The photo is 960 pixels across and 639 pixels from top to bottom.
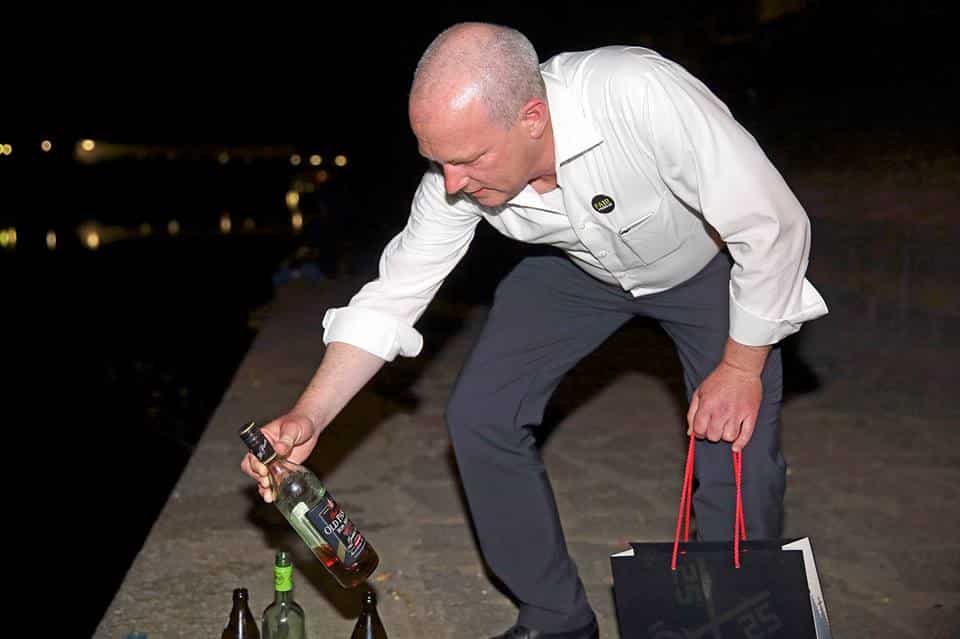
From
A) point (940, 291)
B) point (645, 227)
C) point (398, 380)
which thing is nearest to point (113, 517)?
point (398, 380)

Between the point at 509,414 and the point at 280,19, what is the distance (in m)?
33.9

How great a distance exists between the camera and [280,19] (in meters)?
34.8

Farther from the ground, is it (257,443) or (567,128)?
(567,128)

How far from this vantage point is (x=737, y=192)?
2.39 m

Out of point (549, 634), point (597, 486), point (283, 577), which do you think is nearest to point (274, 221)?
point (597, 486)

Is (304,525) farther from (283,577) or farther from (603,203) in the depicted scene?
(603,203)

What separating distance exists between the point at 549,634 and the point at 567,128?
4.49ft

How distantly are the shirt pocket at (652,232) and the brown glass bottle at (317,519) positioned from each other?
938mm

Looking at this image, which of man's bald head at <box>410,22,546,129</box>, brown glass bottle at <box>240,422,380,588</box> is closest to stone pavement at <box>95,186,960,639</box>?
brown glass bottle at <box>240,422,380,588</box>

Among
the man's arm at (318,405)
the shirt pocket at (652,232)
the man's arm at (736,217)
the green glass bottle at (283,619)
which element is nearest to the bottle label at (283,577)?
the green glass bottle at (283,619)

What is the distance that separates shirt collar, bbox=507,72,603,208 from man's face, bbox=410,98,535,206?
0.25 feet

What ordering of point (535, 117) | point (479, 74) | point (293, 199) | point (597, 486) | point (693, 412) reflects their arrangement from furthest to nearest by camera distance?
point (293, 199) → point (597, 486) → point (693, 412) → point (535, 117) → point (479, 74)

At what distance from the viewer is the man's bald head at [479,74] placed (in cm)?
239

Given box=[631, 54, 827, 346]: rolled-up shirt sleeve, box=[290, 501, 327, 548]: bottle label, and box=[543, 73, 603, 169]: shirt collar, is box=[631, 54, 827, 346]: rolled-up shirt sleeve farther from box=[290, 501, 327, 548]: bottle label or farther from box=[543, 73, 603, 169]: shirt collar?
box=[290, 501, 327, 548]: bottle label
